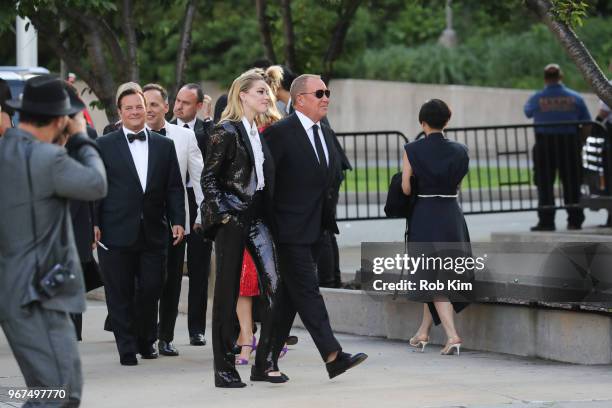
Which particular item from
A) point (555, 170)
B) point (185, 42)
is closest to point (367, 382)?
point (185, 42)

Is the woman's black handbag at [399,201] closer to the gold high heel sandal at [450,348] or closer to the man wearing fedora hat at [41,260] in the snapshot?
the gold high heel sandal at [450,348]

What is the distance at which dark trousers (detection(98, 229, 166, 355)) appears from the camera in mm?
9609

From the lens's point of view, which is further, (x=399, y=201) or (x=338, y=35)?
(x=338, y=35)

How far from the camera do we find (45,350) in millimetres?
6055

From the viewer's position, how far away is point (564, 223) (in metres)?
17.6

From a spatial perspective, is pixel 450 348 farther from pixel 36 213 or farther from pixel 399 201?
pixel 36 213

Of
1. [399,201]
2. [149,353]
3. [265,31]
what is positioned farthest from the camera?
[265,31]

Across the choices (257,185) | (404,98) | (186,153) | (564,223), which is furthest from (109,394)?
(404,98)

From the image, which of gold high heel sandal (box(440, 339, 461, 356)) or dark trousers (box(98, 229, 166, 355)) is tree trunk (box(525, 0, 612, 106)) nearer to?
gold high heel sandal (box(440, 339, 461, 356))

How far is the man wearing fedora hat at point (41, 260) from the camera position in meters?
6.06

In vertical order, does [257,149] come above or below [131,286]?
above

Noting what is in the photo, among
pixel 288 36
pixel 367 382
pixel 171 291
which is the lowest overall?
pixel 367 382

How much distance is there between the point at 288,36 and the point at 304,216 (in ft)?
26.2

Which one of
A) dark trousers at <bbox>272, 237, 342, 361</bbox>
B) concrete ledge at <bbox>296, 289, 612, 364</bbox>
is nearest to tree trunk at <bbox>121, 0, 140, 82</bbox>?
concrete ledge at <bbox>296, 289, 612, 364</bbox>
